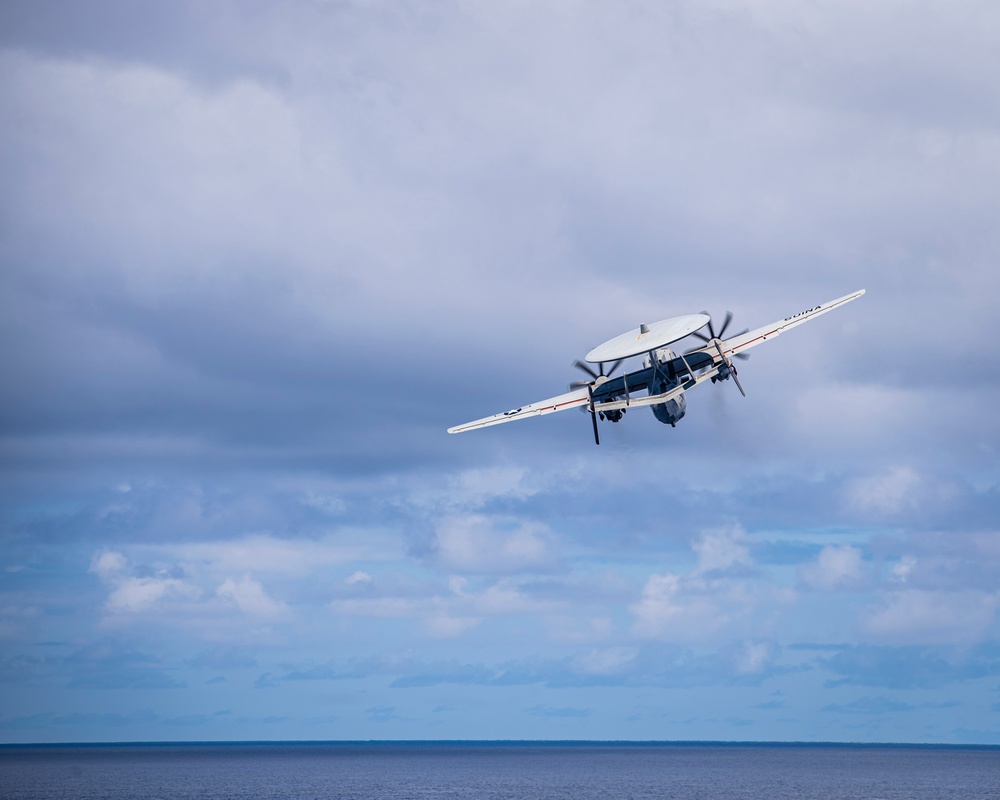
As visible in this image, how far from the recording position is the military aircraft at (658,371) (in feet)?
307

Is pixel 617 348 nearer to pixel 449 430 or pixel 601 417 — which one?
pixel 601 417

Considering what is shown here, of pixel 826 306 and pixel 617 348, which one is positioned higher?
pixel 826 306

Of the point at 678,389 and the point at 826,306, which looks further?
the point at 826,306

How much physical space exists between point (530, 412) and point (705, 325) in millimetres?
19652

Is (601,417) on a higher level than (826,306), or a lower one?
lower

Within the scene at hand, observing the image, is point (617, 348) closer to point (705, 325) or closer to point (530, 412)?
point (705, 325)

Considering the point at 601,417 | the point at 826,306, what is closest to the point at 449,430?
the point at 601,417

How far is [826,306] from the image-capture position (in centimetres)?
10656

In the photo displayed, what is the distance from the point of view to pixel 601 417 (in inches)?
4048

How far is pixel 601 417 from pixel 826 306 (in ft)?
77.6

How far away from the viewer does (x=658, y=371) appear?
97250 mm

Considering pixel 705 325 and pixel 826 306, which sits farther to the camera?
pixel 826 306

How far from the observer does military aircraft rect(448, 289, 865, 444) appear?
3688 inches

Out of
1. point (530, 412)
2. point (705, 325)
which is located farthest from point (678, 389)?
point (530, 412)
